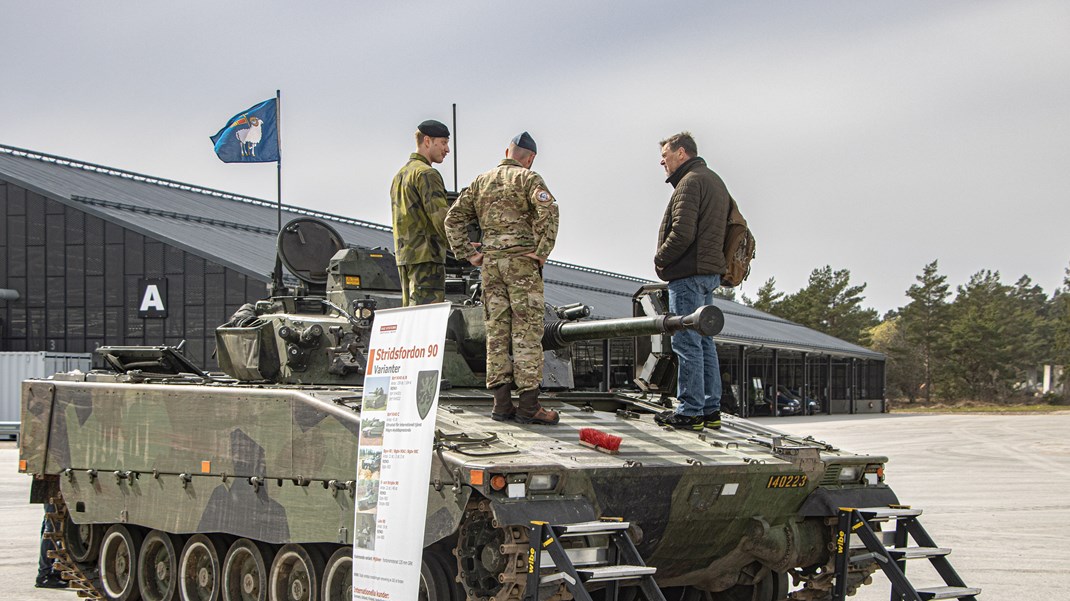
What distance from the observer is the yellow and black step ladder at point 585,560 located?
23.4 ft

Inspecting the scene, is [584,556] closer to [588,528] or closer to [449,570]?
[588,528]

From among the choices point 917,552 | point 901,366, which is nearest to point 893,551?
point 917,552

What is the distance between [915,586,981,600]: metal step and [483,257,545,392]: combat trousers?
300 centimetres

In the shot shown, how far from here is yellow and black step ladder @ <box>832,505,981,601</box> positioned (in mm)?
8469

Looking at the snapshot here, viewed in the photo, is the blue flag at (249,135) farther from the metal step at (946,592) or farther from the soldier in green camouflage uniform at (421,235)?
the metal step at (946,592)

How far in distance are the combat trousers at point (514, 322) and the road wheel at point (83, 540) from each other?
4536 millimetres

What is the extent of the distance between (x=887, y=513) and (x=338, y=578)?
3941mm

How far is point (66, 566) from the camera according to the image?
11094 mm

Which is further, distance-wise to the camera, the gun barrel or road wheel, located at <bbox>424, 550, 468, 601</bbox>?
the gun barrel

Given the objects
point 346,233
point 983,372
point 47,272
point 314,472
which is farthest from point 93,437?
point 983,372

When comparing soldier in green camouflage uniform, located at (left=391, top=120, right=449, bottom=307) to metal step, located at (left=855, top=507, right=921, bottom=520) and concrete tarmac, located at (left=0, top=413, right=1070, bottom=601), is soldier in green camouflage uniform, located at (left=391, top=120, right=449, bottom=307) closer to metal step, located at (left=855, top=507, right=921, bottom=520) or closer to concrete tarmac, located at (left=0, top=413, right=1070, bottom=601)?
metal step, located at (left=855, top=507, right=921, bottom=520)

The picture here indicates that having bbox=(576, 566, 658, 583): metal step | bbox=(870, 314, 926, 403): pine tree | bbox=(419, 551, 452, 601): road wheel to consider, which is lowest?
bbox=(870, 314, 926, 403): pine tree

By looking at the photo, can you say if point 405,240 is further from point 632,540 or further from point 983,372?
point 983,372

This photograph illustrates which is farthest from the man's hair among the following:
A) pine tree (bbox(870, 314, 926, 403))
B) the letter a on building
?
pine tree (bbox(870, 314, 926, 403))
